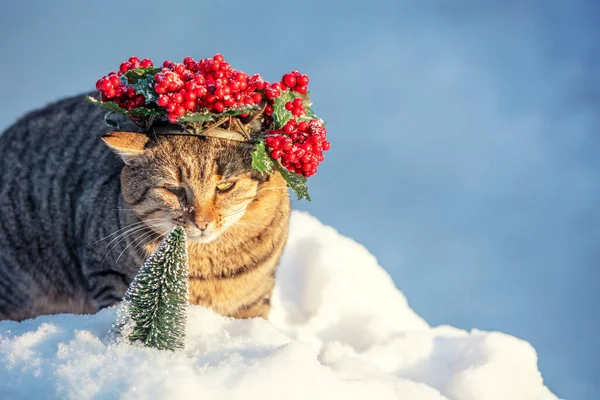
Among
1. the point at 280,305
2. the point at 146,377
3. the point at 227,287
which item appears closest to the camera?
the point at 146,377

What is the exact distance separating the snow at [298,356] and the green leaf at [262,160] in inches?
19.9

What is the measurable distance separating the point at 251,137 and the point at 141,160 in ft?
1.23

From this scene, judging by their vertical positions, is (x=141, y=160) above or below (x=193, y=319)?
above

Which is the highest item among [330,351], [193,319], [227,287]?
[330,351]

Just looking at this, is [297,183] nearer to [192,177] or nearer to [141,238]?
[192,177]

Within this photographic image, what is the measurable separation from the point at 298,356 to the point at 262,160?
0.61 metres

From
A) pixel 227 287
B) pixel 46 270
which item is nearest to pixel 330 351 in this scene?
pixel 227 287

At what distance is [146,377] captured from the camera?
57.9 inches

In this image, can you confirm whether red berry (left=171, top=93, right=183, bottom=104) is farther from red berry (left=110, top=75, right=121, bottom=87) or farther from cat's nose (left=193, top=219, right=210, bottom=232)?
cat's nose (left=193, top=219, right=210, bottom=232)

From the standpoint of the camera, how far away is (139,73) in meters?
1.97

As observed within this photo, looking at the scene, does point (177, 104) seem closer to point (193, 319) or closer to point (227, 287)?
point (193, 319)

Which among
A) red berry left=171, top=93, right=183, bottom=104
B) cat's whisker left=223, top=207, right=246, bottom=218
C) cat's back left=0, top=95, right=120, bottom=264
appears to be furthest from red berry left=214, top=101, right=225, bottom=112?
cat's back left=0, top=95, right=120, bottom=264

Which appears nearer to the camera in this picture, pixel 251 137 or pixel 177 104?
pixel 177 104

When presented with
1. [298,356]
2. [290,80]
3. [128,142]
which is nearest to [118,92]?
[128,142]
